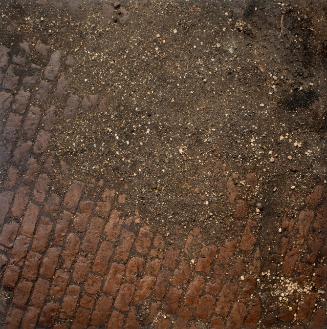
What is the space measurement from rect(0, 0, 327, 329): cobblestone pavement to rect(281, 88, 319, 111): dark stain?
2.15ft

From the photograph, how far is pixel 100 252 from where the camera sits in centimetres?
368

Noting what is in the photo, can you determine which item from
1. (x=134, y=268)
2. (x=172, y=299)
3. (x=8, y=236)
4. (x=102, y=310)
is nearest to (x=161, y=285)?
(x=172, y=299)

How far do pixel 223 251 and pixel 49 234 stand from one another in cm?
140

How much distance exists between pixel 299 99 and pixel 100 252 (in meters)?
2.04

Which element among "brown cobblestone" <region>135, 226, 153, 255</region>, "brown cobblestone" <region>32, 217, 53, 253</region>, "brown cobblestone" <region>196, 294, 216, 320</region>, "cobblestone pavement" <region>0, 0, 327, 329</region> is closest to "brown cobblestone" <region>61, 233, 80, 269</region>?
"cobblestone pavement" <region>0, 0, 327, 329</region>

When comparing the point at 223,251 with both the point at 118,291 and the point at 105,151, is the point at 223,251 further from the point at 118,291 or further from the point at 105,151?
the point at 105,151

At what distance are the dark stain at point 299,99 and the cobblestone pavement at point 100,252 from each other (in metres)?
0.66

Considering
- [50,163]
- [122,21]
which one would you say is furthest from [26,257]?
[122,21]

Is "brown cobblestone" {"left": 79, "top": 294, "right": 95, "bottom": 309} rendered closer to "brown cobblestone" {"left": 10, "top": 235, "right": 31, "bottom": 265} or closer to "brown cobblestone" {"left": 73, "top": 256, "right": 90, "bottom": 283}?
"brown cobblestone" {"left": 73, "top": 256, "right": 90, "bottom": 283}

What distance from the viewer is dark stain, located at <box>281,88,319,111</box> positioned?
377 cm

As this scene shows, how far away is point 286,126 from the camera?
12.3 feet

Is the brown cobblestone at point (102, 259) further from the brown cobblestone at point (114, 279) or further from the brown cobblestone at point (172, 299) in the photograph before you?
the brown cobblestone at point (172, 299)

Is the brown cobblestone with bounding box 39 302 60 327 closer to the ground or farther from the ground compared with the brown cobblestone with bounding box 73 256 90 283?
closer to the ground

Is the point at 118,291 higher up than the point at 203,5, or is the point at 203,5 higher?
the point at 203,5
